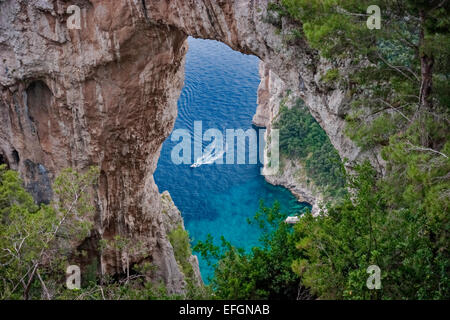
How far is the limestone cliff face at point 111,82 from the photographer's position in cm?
985

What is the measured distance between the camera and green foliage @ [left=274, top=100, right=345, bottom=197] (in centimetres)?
2958

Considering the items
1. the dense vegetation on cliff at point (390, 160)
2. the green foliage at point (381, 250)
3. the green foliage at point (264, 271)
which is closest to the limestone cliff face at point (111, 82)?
the dense vegetation on cliff at point (390, 160)

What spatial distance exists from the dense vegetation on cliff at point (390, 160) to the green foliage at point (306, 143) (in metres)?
21.6

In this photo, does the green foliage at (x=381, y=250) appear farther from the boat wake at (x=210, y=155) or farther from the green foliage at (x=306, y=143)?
the boat wake at (x=210, y=155)

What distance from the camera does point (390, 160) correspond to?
21.1 feet

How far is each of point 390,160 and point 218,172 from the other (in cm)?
2551

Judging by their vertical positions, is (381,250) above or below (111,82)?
below

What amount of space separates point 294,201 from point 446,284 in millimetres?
24729

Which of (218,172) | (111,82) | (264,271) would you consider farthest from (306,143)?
(264,271)

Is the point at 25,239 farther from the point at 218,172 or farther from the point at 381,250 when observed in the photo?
the point at 218,172

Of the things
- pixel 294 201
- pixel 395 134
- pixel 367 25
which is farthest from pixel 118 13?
pixel 294 201

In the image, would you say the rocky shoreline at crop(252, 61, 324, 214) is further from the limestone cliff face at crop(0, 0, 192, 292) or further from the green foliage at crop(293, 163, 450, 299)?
the green foliage at crop(293, 163, 450, 299)

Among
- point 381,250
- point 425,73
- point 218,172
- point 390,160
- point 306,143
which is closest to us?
point 381,250
